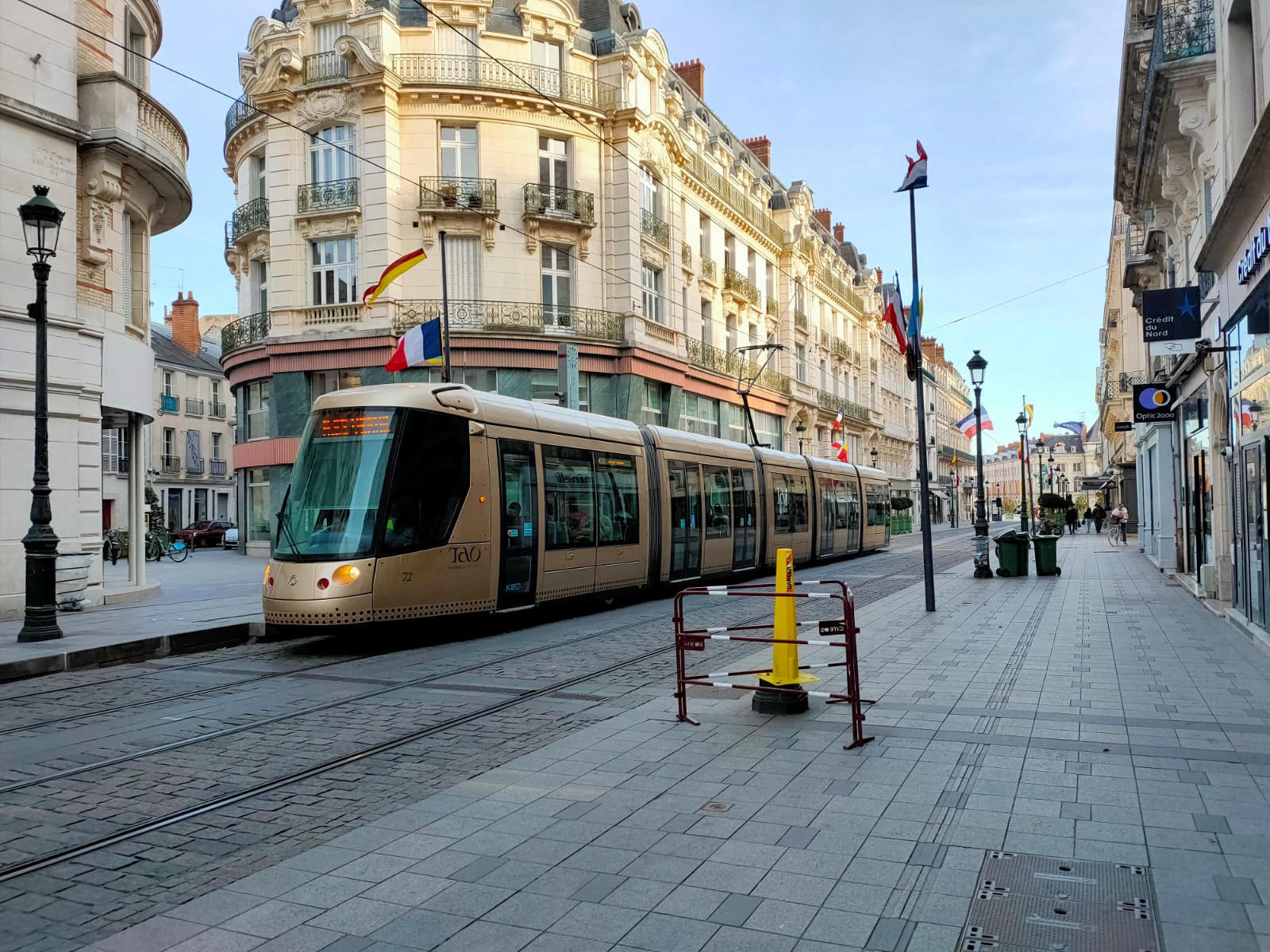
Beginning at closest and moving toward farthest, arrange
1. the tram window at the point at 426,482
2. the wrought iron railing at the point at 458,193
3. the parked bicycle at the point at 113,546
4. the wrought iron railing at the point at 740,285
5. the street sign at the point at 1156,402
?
the tram window at the point at 426,482, the street sign at the point at 1156,402, the wrought iron railing at the point at 458,193, the parked bicycle at the point at 113,546, the wrought iron railing at the point at 740,285

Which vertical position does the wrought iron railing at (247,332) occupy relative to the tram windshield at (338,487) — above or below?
above

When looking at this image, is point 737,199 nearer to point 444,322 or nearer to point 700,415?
point 700,415

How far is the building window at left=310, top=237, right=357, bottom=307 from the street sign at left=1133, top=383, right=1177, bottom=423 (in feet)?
70.1

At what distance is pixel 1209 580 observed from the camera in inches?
608

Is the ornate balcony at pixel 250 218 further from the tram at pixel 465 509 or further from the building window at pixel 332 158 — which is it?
the tram at pixel 465 509

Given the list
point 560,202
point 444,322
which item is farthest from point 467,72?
point 444,322

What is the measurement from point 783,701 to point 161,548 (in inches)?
1348

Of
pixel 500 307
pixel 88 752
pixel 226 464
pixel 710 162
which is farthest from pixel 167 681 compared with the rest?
pixel 226 464

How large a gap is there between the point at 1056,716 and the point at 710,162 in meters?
35.3

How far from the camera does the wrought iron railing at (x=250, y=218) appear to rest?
31.2 metres

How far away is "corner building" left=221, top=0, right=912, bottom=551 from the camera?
29.3 m

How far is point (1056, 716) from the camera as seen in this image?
755 cm

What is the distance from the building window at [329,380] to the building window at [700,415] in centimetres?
1141

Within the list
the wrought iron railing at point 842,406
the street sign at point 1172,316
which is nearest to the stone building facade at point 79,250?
the street sign at point 1172,316
